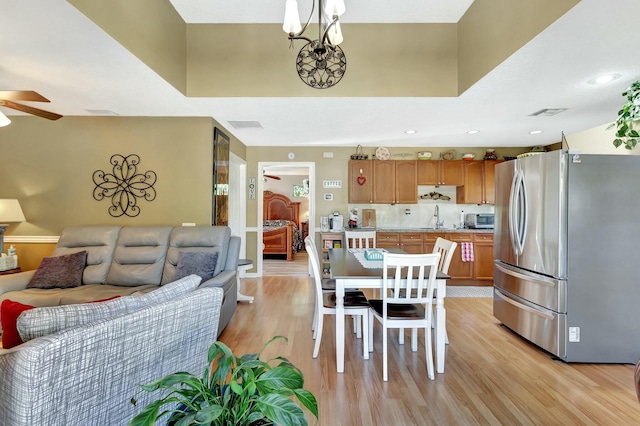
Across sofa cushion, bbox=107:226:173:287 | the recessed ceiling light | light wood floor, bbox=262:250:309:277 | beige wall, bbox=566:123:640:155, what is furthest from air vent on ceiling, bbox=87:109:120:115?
beige wall, bbox=566:123:640:155

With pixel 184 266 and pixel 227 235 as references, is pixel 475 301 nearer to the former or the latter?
pixel 227 235

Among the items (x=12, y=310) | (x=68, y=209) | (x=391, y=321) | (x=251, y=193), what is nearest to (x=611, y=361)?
(x=391, y=321)

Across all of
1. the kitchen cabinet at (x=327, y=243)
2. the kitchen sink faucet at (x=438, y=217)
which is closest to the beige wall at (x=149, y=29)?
the kitchen cabinet at (x=327, y=243)

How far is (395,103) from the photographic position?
344 cm

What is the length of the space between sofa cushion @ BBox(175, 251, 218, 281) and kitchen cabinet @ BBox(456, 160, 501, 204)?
4.69m

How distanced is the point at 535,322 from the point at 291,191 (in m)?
8.71

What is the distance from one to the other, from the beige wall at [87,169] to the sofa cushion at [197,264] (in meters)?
0.84

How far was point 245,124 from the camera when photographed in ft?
14.2

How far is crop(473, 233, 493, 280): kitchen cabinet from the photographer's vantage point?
5.45 meters

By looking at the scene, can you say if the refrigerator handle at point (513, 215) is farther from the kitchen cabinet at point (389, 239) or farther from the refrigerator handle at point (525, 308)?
the kitchen cabinet at point (389, 239)

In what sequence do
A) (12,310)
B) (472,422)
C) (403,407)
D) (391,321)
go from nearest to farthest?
(12,310) → (472,422) → (403,407) → (391,321)

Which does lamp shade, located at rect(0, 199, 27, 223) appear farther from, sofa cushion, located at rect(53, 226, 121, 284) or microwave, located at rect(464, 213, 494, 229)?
microwave, located at rect(464, 213, 494, 229)

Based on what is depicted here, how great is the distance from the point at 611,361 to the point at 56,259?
212 inches

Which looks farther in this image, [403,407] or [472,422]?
[403,407]
